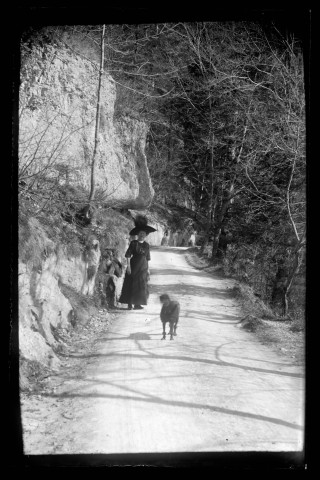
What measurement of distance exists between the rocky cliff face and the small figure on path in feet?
1.22

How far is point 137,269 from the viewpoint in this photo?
285 cm

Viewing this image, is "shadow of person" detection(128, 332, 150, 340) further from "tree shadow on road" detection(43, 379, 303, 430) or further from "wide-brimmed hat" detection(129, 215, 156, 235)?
"wide-brimmed hat" detection(129, 215, 156, 235)

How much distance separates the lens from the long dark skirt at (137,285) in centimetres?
282

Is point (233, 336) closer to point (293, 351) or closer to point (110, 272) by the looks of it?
point (293, 351)

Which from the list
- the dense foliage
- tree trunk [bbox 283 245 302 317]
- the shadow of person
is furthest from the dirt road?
tree trunk [bbox 283 245 302 317]

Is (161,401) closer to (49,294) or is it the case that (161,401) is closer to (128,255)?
(128,255)

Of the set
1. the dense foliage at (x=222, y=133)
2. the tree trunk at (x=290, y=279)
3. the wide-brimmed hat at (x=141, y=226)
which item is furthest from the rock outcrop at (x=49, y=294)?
the tree trunk at (x=290, y=279)

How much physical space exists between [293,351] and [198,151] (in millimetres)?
1692

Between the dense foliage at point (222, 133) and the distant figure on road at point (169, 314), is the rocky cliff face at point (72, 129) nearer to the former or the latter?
the dense foliage at point (222, 133)

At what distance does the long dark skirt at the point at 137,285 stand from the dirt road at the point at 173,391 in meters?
0.05

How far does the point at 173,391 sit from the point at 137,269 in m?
0.85

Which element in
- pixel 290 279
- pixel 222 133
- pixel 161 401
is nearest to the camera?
pixel 161 401

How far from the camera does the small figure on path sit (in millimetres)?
2768

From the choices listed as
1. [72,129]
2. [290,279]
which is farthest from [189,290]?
[72,129]
